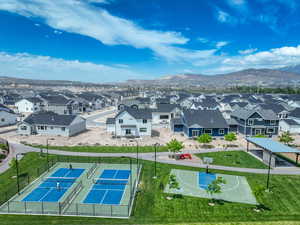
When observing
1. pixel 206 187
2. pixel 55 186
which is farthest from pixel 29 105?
pixel 206 187

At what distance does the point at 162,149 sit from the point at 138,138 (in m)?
10.1

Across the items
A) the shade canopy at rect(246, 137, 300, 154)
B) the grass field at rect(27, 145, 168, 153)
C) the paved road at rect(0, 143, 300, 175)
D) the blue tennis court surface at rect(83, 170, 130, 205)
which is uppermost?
the shade canopy at rect(246, 137, 300, 154)

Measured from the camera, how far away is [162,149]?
38.9 metres

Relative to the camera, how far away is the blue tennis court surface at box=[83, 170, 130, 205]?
2236cm

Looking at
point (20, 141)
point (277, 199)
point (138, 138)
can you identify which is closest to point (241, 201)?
point (277, 199)

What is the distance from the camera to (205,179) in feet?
90.4

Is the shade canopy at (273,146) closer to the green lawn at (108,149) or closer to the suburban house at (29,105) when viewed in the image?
the green lawn at (108,149)

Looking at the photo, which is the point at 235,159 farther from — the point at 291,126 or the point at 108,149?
the point at 291,126

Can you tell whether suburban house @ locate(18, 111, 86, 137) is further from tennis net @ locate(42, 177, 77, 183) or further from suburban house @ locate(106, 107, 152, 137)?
tennis net @ locate(42, 177, 77, 183)

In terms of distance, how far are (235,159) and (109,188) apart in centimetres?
2142

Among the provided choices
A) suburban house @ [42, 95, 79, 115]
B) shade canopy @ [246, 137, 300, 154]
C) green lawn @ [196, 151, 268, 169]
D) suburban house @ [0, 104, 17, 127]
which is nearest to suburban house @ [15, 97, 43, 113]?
suburban house @ [42, 95, 79, 115]

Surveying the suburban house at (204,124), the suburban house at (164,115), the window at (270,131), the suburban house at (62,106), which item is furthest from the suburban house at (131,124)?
the suburban house at (62,106)

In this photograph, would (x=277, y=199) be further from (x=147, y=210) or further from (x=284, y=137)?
(x=284, y=137)

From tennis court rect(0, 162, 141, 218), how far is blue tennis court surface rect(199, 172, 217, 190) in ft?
27.5
